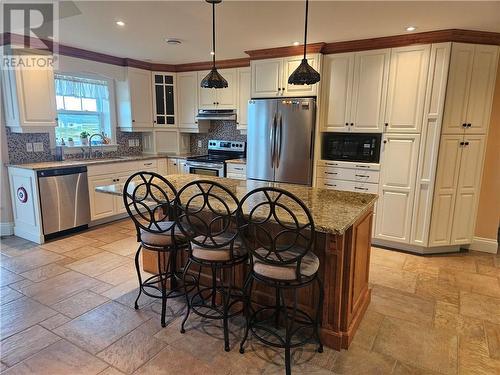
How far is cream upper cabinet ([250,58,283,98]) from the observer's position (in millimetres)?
4254

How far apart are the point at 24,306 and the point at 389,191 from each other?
12.5 ft

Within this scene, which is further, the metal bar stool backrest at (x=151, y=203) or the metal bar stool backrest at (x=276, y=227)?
the metal bar stool backrest at (x=151, y=203)

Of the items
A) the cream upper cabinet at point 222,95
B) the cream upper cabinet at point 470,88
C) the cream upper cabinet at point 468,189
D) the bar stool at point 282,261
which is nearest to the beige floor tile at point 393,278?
the cream upper cabinet at point 468,189

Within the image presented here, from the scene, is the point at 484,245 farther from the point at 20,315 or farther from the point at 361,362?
the point at 20,315

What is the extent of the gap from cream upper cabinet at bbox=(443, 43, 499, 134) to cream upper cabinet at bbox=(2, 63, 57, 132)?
15.3ft

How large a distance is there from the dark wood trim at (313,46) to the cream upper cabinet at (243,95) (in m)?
0.13

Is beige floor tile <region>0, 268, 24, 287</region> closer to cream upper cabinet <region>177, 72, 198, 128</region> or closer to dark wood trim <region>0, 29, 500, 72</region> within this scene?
dark wood trim <region>0, 29, 500, 72</region>

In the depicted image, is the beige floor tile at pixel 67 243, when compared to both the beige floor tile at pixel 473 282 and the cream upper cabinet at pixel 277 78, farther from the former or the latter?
the beige floor tile at pixel 473 282

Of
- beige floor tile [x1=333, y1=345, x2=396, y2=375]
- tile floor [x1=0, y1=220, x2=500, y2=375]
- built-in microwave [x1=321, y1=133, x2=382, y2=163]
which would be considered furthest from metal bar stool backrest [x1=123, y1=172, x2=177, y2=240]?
built-in microwave [x1=321, y1=133, x2=382, y2=163]

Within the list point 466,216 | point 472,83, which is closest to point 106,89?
point 472,83

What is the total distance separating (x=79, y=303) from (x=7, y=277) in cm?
101

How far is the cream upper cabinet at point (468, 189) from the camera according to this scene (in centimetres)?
358

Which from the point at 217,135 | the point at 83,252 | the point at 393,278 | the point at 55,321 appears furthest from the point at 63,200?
the point at 393,278

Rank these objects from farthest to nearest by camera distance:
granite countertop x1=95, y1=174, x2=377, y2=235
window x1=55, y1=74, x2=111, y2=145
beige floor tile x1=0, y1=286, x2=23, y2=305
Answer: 1. window x1=55, y1=74, x2=111, y2=145
2. beige floor tile x1=0, y1=286, x2=23, y2=305
3. granite countertop x1=95, y1=174, x2=377, y2=235
